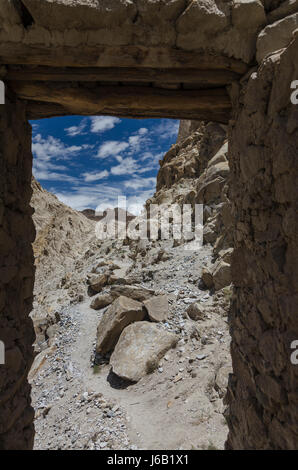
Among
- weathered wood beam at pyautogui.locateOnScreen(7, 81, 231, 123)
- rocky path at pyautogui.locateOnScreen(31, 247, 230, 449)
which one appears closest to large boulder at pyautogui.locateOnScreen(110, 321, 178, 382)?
rocky path at pyautogui.locateOnScreen(31, 247, 230, 449)

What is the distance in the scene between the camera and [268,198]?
1.97 m

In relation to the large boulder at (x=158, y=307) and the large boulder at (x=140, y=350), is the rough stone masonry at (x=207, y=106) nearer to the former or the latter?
the large boulder at (x=140, y=350)

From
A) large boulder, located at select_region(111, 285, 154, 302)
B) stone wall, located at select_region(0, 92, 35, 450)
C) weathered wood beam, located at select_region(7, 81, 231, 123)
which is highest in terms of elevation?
weathered wood beam, located at select_region(7, 81, 231, 123)

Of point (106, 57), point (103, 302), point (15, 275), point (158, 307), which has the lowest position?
→ point (103, 302)

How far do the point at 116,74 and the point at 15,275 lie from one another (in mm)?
2024

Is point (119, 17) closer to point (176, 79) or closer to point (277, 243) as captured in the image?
point (176, 79)

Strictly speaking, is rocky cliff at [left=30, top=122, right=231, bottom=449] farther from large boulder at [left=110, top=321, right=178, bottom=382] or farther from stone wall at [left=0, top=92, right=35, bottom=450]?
stone wall at [left=0, top=92, right=35, bottom=450]

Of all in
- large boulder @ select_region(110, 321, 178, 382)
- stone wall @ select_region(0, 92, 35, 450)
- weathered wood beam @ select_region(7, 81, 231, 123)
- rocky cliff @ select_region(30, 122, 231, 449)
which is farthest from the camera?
large boulder @ select_region(110, 321, 178, 382)

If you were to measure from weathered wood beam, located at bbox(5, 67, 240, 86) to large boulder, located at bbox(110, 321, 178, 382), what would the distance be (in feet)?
15.5

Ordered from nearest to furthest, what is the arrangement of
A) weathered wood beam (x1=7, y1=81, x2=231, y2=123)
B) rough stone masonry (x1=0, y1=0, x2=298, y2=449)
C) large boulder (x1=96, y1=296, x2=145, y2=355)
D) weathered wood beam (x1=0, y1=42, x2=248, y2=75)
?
rough stone masonry (x1=0, y1=0, x2=298, y2=449), weathered wood beam (x1=0, y1=42, x2=248, y2=75), weathered wood beam (x1=7, y1=81, x2=231, y2=123), large boulder (x1=96, y1=296, x2=145, y2=355)

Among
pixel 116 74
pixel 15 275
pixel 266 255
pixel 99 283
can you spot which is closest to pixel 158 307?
pixel 99 283

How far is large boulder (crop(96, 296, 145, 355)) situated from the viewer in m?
6.00

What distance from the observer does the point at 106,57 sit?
2.09 metres

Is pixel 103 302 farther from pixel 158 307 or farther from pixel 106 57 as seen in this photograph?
pixel 106 57
